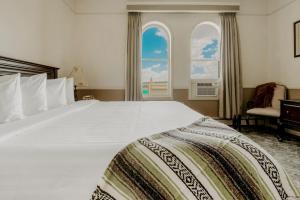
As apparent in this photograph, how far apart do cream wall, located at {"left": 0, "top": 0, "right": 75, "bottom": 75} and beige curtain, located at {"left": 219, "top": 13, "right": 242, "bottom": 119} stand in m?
3.06

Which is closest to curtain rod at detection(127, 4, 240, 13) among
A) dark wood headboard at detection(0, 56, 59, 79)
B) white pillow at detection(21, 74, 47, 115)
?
dark wood headboard at detection(0, 56, 59, 79)

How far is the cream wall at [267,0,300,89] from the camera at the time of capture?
4199 millimetres

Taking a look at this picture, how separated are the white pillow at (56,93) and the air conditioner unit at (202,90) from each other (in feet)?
9.33

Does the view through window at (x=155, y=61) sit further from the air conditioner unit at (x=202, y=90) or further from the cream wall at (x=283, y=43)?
the cream wall at (x=283, y=43)

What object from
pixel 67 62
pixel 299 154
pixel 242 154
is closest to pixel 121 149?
pixel 242 154

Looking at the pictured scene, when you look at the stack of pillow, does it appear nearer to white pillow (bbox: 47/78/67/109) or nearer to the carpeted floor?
white pillow (bbox: 47/78/67/109)

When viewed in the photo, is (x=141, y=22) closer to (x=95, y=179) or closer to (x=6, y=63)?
(x=6, y=63)

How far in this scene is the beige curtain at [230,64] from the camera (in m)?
4.80

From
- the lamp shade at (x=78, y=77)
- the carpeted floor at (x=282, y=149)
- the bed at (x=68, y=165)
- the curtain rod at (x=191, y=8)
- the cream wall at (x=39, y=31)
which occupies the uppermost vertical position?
the curtain rod at (x=191, y=8)

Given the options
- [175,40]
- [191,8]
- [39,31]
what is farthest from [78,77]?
[191,8]

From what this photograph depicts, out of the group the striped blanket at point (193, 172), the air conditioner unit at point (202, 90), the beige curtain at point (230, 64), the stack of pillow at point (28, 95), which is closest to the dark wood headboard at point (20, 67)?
the stack of pillow at point (28, 95)

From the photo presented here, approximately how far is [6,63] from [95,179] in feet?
7.01

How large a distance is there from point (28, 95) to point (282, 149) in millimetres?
3345

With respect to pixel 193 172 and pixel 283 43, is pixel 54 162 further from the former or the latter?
pixel 283 43
